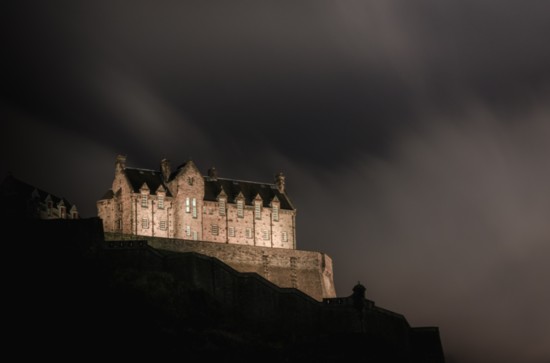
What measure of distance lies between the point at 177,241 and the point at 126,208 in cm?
691

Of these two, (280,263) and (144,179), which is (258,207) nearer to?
(280,263)

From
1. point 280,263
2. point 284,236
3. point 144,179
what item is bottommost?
point 280,263

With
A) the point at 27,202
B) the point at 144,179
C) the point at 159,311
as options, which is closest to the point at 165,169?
the point at 144,179

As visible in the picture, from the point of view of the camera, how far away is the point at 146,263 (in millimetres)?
84625

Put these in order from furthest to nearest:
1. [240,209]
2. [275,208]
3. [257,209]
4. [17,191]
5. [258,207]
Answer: [275,208] → [258,207] → [257,209] → [240,209] → [17,191]

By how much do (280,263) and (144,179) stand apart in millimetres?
13430

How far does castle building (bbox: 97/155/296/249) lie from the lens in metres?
110

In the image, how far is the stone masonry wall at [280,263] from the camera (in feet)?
353

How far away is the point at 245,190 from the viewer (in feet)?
386

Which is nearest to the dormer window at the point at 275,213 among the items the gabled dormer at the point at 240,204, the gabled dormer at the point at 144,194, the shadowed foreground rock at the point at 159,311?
the gabled dormer at the point at 240,204

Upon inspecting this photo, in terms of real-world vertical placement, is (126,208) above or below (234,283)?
above

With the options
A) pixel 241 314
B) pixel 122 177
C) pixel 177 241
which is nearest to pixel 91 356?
pixel 241 314

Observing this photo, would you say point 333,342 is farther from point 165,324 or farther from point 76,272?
point 76,272

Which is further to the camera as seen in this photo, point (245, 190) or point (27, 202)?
point (245, 190)
